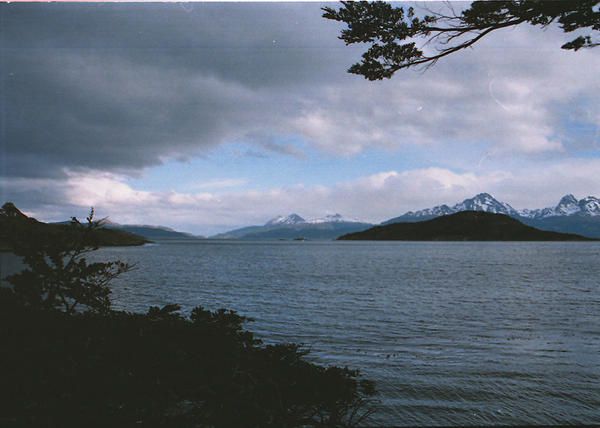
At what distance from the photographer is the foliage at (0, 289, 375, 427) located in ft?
22.0

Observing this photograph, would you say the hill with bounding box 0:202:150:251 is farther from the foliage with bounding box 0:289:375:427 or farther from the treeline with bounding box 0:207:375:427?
the foliage with bounding box 0:289:375:427

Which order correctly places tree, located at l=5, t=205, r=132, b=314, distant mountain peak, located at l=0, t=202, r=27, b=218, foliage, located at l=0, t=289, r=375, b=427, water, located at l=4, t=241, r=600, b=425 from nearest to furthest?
foliage, located at l=0, t=289, r=375, b=427, tree, located at l=5, t=205, r=132, b=314, distant mountain peak, located at l=0, t=202, r=27, b=218, water, located at l=4, t=241, r=600, b=425

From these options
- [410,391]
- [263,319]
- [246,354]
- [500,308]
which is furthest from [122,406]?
[500,308]

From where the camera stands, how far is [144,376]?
7.52 meters

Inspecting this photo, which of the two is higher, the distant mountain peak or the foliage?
the distant mountain peak

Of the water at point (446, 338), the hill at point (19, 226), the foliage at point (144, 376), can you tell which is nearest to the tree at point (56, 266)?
the hill at point (19, 226)

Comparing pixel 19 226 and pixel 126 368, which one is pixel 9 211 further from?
pixel 126 368

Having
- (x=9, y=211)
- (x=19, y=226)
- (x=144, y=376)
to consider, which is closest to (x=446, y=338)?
(x=144, y=376)

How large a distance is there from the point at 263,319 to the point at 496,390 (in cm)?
1637

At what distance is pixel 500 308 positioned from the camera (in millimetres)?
33156

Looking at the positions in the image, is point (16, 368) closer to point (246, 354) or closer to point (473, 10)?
point (246, 354)

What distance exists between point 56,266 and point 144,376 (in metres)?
2.88

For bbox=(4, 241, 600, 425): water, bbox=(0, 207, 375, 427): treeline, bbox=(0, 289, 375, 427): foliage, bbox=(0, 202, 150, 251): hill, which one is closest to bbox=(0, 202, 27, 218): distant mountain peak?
bbox=(0, 202, 150, 251): hill

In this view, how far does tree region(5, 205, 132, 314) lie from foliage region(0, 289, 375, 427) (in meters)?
0.43
